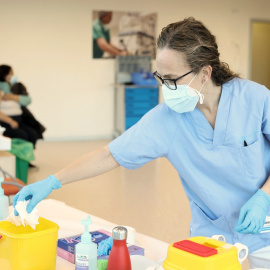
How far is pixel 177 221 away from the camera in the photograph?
4.03 meters

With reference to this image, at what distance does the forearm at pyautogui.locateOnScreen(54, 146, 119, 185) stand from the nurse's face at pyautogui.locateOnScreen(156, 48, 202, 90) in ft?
1.20

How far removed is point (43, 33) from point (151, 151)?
6148mm

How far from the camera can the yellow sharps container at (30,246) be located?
139 cm

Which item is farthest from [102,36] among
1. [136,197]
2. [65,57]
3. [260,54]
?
[260,54]

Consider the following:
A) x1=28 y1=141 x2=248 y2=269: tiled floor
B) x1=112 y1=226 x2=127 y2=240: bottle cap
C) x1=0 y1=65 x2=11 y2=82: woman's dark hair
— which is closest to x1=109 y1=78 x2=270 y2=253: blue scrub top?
x1=112 y1=226 x2=127 y2=240: bottle cap

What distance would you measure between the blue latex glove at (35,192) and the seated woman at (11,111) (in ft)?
12.1

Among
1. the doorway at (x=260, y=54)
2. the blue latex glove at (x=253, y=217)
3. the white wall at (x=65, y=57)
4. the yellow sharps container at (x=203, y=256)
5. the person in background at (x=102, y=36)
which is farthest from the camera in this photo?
the doorway at (x=260, y=54)

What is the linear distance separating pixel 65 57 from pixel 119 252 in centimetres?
673

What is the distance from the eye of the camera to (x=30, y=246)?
1398 mm

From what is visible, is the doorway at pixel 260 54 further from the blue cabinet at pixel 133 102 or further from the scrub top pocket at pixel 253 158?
the scrub top pocket at pixel 253 158

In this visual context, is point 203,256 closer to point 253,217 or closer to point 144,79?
point 253,217

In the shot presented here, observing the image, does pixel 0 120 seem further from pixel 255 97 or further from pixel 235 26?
pixel 235 26

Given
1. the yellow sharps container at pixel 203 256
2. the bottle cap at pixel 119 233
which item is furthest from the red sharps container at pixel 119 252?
the yellow sharps container at pixel 203 256

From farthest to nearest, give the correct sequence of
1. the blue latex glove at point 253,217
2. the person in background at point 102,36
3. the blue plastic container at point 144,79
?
the person in background at point 102,36 < the blue plastic container at point 144,79 < the blue latex glove at point 253,217
